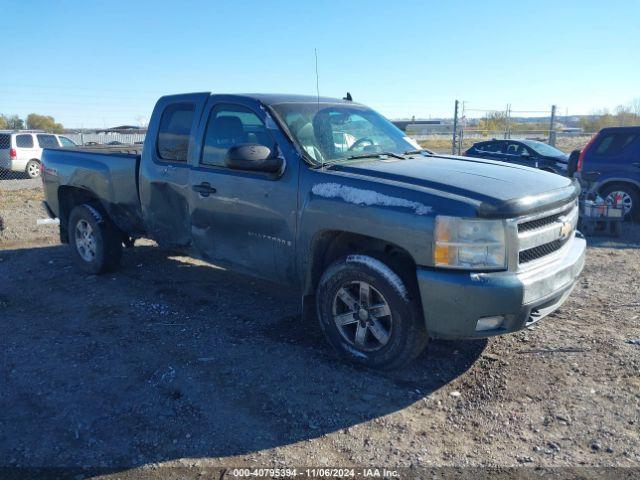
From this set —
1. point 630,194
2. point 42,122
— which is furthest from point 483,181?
point 42,122

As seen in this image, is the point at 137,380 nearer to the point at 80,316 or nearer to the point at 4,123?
the point at 80,316

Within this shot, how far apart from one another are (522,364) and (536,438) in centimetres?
95

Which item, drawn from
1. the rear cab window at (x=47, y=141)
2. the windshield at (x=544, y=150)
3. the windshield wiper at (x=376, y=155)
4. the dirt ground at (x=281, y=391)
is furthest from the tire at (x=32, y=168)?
the windshield wiper at (x=376, y=155)

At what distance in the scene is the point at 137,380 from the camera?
12.7 feet

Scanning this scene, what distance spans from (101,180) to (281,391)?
3608 millimetres

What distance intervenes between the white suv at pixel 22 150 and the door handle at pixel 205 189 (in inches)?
603

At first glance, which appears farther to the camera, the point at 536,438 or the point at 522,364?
the point at 522,364

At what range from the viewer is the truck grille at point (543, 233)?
3505mm

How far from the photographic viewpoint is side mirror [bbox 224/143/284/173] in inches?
160

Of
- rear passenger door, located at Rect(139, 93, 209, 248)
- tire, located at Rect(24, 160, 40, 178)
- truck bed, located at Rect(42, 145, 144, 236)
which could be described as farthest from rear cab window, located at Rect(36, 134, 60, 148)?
rear passenger door, located at Rect(139, 93, 209, 248)

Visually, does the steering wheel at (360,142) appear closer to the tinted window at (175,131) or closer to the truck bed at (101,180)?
the tinted window at (175,131)

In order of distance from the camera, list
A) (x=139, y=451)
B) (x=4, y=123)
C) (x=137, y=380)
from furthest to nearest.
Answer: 1. (x=4, y=123)
2. (x=137, y=380)
3. (x=139, y=451)

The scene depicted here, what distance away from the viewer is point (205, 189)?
15.7ft

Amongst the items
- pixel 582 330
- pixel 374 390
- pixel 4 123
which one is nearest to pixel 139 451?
pixel 374 390
